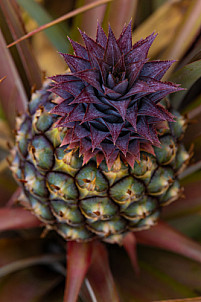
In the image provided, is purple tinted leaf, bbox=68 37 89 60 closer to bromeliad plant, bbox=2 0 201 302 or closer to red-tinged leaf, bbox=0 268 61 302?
bromeliad plant, bbox=2 0 201 302

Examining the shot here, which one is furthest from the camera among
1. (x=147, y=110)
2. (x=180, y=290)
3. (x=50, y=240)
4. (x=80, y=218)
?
(x=50, y=240)

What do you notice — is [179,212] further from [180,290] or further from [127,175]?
[127,175]

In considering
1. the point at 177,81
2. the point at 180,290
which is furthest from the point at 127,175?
the point at 180,290

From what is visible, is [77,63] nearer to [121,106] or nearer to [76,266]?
[121,106]

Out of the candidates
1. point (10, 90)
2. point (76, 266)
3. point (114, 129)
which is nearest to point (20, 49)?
point (10, 90)

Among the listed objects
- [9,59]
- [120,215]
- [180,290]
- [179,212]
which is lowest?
[180,290]

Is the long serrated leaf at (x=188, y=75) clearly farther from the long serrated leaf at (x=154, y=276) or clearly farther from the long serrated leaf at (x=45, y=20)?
the long serrated leaf at (x=154, y=276)

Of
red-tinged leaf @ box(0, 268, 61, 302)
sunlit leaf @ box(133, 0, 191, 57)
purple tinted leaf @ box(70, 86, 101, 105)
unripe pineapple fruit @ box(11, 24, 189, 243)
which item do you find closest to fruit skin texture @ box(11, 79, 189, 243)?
unripe pineapple fruit @ box(11, 24, 189, 243)
